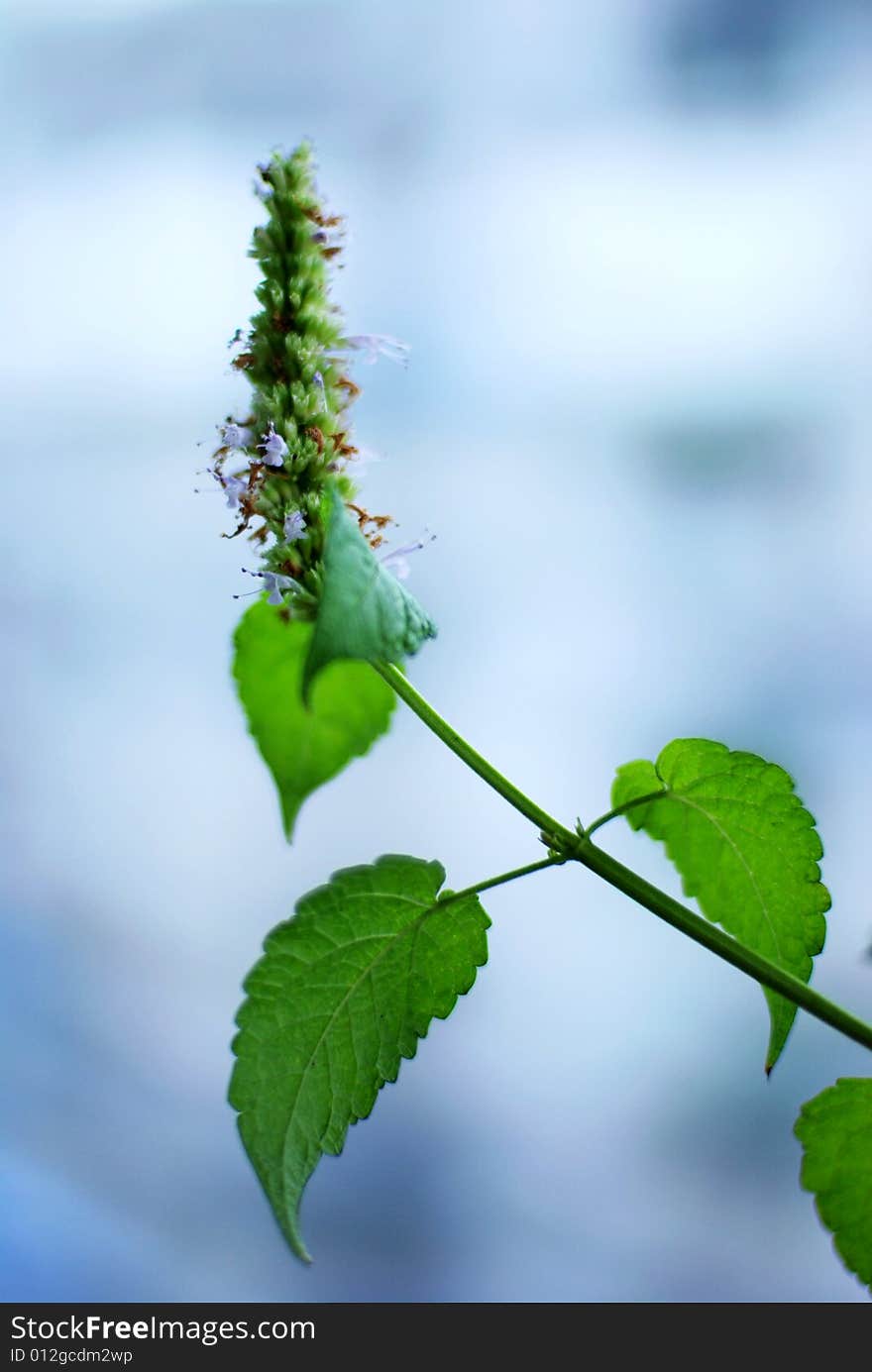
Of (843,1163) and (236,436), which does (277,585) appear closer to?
(236,436)

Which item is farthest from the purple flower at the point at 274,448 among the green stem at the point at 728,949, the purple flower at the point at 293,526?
the green stem at the point at 728,949

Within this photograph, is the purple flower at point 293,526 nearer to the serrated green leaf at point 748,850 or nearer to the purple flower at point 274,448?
the purple flower at point 274,448

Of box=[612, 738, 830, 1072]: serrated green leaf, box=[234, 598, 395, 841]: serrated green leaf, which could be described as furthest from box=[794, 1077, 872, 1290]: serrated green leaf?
box=[234, 598, 395, 841]: serrated green leaf

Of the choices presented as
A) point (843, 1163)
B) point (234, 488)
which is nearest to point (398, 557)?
point (234, 488)

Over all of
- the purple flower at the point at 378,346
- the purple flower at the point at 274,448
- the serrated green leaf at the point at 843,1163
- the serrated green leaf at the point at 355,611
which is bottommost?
the serrated green leaf at the point at 843,1163

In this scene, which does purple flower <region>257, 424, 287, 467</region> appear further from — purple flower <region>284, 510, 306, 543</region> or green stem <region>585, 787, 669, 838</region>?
green stem <region>585, 787, 669, 838</region>

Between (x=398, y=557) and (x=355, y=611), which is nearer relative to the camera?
(x=355, y=611)

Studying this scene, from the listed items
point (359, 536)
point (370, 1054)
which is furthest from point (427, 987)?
point (359, 536)
